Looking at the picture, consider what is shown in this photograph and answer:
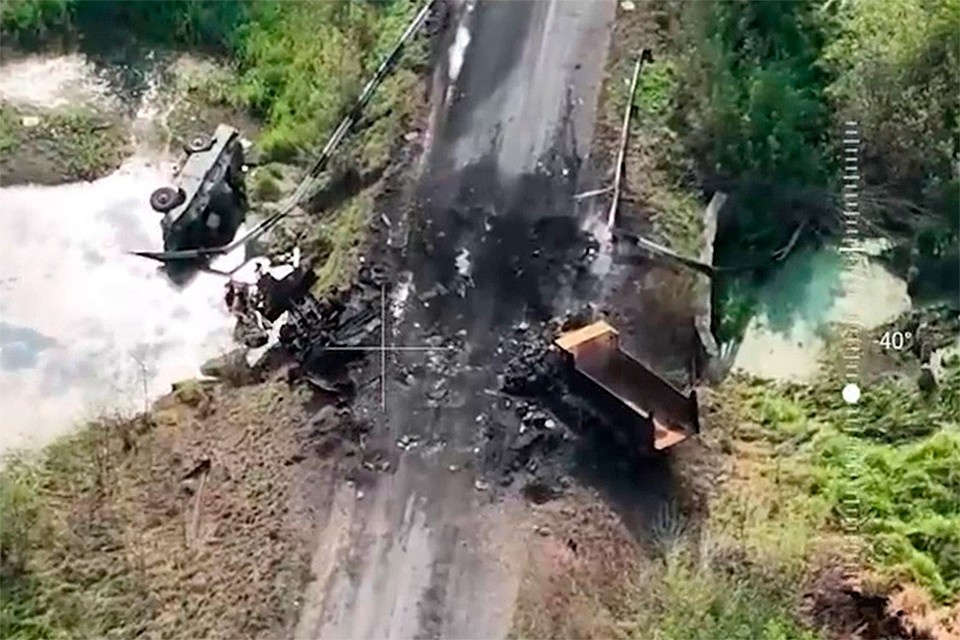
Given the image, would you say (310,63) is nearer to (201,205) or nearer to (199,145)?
(199,145)

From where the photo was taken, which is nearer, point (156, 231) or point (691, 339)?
point (691, 339)

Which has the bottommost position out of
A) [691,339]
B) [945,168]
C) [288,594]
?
[288,594]

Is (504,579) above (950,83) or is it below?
below

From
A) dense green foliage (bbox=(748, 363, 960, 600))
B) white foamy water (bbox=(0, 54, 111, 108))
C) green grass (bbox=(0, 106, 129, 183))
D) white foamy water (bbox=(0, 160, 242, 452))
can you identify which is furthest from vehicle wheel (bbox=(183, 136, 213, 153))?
dense green foliage (bbox=(748, 363, 960, 600))

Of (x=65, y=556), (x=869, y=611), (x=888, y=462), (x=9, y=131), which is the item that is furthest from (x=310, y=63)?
(x=869, y=611)

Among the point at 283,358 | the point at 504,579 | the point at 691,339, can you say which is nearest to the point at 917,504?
the point at 691,339

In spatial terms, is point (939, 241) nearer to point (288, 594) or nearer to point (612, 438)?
point (612, 438)

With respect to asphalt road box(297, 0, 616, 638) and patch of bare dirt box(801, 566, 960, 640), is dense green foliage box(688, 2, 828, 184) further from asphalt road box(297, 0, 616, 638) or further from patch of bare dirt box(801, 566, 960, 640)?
patch of bare dirt box(801, 566, 960, 640)
